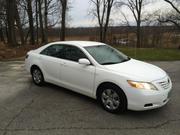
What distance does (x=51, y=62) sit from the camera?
6738 millimetres

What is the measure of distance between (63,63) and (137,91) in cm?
238

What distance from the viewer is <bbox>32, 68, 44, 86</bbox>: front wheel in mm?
7278

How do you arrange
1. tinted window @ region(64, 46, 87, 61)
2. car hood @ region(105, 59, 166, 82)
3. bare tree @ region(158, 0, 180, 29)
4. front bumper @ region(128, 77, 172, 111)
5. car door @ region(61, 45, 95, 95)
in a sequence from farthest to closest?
bare tree @ region(158, 0, 180, 29) < tinted window @ region(64, 46, 87, 61) < car door @ region(61, 45, 95, 95) < car hood @ region(105, 59, 166, 82) < front bumper @ region(128, 77, 172, 111)

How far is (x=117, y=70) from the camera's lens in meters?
5.20

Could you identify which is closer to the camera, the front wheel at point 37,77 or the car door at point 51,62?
the car door at point 51,62

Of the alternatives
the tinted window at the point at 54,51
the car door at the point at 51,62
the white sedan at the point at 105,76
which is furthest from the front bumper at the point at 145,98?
the tinted window at the point at 54,51

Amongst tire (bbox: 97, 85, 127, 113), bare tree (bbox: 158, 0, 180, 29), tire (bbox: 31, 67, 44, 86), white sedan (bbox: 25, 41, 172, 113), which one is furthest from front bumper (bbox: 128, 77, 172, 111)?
bare tree (bbox: 158, 0, 180, 29)

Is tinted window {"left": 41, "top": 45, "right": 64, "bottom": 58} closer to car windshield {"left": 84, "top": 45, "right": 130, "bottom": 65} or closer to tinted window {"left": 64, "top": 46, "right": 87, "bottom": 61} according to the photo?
tinted window {"left": 64, "top": 46, "right": 87, "bottom": 61}

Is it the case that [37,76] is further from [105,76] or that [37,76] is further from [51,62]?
[105,76]

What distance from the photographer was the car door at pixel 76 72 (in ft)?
18.4

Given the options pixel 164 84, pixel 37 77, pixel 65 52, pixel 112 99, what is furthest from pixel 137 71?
pixel 37 77

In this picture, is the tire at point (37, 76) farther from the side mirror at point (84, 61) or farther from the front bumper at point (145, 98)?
the front bumper at point (145, 98)

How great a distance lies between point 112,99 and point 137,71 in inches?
32.8

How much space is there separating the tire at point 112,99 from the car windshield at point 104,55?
0.73 metres
